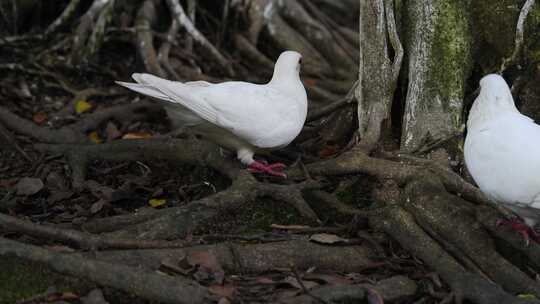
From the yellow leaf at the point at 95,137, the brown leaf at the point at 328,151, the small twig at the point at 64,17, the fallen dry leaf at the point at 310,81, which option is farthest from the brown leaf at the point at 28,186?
the fallen dry leaf at the point at 310,81

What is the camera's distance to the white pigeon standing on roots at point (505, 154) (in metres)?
4.44

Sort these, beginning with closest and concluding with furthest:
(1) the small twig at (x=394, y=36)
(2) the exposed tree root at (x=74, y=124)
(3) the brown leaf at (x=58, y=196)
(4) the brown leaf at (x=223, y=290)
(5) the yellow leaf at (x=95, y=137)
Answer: (4) the brown leaf at (x=223, y=290) < (1) the small twig at (x=394, y=36) < (3) the brown leaf at (x=58, y=196) < (2) the exposed tree root at (x=74, y=124) < (5) the yellow leaf at (x=95, y=137)

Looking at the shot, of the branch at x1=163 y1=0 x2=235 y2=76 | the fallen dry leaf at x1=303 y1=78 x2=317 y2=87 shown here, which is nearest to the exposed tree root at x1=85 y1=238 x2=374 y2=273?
the fallen dry leaf at x1=303 y1=78 x2=317 y2=87

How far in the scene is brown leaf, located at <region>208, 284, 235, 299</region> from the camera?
4117mm

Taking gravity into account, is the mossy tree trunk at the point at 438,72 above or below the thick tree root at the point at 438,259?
above

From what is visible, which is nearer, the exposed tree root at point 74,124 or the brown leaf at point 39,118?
the exposed tree root at point 74,124

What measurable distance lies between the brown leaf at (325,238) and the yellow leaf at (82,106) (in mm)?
3838

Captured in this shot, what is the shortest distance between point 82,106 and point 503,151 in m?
4.66

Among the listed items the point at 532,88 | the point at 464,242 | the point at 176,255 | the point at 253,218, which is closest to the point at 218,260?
the point at 176,255

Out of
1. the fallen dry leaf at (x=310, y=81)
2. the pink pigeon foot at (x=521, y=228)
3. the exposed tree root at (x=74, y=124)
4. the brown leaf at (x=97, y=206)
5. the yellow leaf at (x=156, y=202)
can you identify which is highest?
the pink pigeon foot at (x=521, y=228)

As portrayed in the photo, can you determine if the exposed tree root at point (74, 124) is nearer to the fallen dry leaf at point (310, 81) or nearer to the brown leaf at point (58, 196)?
the brown leaf at point (58, 196)

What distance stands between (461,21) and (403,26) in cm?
43

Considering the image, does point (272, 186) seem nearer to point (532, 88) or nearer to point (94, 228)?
point (94, 228)

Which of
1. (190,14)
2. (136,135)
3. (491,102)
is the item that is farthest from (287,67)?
(190,14)
